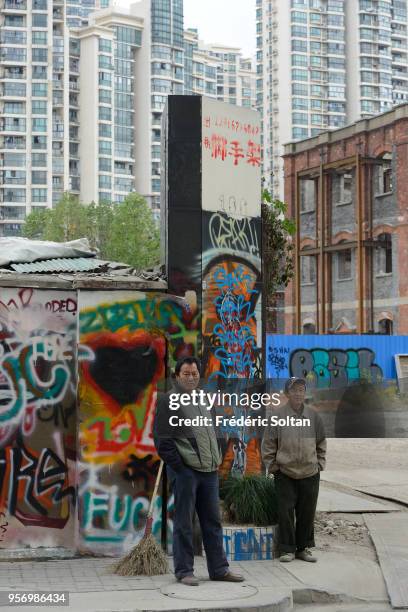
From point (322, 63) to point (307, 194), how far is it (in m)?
91.0

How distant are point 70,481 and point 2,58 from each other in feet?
354

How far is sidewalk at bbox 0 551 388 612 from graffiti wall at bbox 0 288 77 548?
Result: 383 mm

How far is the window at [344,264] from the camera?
152ft

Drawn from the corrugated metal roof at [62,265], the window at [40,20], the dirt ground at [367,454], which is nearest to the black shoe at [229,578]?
the corrugated metal roof at [62,265]

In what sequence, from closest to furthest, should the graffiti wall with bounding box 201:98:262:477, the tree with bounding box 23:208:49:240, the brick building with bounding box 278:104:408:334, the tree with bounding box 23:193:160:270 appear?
the graffiti wall with bounding box 201:98:262:477
the brick building with bounding box 278:104:408:334
the tree with bounding box 23:193:160:270
the tree with bounding box 23:208:49:240

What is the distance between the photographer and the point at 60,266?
32.7 feet

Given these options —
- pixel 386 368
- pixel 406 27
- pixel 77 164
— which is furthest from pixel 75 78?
pixel 386 368

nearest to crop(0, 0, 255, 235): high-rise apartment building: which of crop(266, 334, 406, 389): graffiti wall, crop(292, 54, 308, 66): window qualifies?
crop(292, 54, 308, 66): window

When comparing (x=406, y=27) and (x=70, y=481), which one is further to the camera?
(x=406, y=27)

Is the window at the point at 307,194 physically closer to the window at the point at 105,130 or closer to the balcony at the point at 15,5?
the balcony at the point at 15,5

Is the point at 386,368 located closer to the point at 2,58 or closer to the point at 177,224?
the point at 177,224

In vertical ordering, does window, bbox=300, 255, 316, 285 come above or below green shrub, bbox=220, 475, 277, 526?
above

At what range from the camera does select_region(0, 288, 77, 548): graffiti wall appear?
29.4 feet

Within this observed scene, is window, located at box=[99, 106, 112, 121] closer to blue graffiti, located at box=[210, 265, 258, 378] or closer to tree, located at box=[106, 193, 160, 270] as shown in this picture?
tree, located at box=[106, 193, 160, 270]
